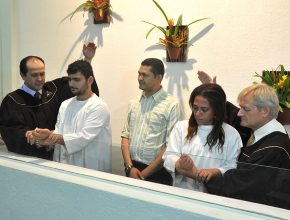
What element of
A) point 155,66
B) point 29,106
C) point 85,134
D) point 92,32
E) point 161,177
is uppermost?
point 92,32

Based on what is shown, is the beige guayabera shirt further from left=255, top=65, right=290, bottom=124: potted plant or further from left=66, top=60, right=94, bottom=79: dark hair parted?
left=255, top=65, right=290, bottom=124: potted plant

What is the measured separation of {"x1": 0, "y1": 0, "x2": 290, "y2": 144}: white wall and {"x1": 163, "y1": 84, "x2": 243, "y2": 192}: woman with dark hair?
1.54ft

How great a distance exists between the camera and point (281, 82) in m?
2.41

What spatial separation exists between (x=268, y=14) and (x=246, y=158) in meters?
1.43

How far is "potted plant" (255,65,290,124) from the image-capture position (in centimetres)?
239

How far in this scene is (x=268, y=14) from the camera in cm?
271

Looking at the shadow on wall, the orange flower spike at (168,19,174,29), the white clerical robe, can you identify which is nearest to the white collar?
the white clerical robe

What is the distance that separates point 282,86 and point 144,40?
140 cm

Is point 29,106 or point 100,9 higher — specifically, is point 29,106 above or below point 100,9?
below

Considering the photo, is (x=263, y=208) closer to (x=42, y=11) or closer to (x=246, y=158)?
(x=246, y=158)

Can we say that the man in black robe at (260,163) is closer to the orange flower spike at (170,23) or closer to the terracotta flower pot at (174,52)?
the terracotta flower pot at (174,52)

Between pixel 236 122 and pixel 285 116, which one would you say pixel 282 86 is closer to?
pixel 285 116

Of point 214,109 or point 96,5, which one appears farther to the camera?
point 96,5

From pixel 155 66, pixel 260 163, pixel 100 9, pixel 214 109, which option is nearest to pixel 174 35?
pixel 155 66
